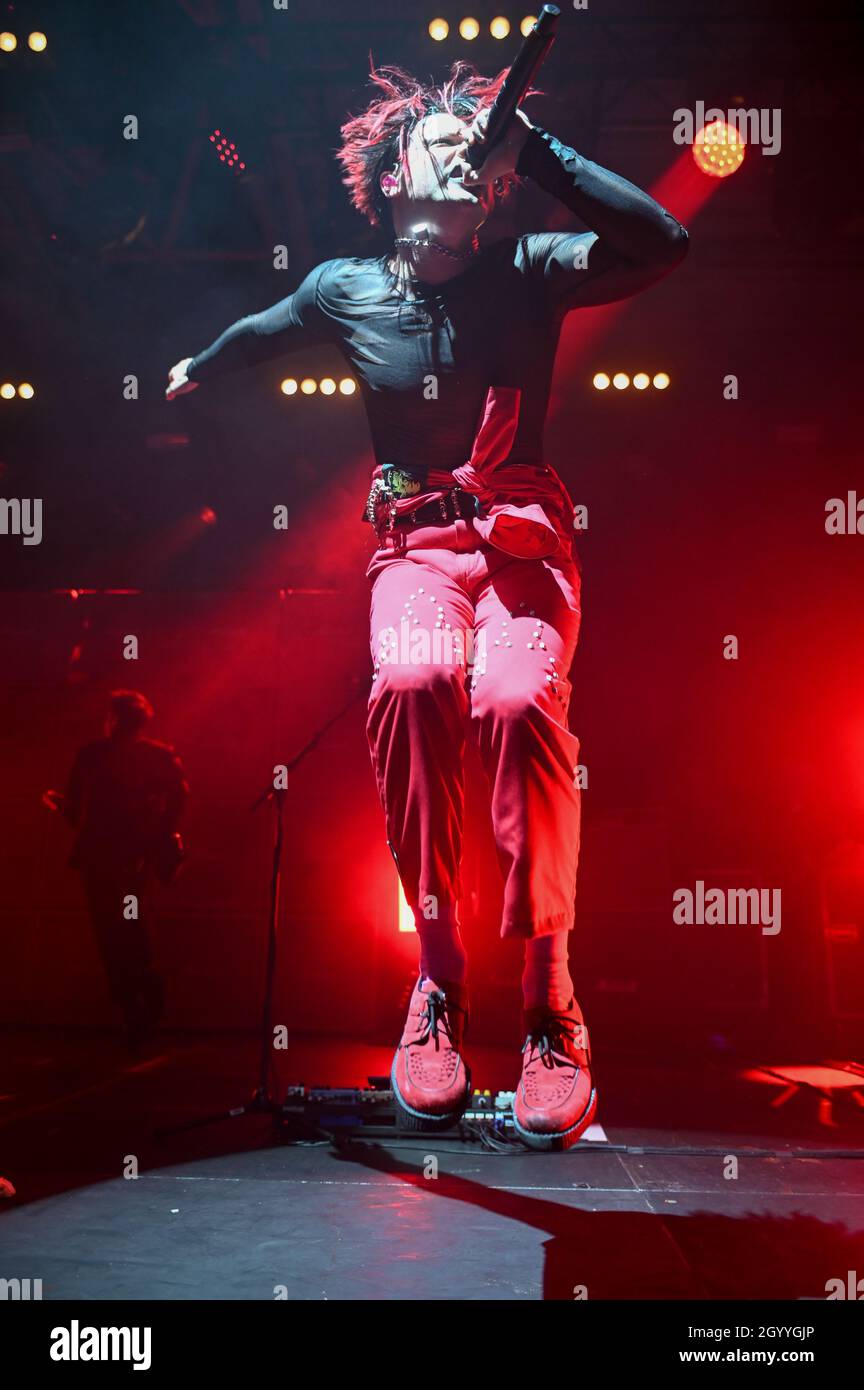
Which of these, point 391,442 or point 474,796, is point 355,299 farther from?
point 474,796

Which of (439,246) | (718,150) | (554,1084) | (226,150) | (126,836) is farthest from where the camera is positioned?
(718,150)

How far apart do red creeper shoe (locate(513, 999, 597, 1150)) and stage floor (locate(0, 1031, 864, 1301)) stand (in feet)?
2.36

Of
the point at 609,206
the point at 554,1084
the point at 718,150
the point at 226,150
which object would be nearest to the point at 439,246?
the point at 609,206

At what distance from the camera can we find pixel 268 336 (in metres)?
2.54

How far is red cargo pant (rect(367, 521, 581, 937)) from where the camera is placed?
6.25 ft

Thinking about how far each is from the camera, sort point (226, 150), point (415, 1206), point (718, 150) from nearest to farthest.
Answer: point (415, 1206), point (226, 150), point (718, 150)

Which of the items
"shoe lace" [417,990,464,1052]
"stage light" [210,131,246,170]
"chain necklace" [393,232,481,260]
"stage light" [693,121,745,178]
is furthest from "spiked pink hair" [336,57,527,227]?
"stage light" [693,121,745,178]

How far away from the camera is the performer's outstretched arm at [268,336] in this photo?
246 cm

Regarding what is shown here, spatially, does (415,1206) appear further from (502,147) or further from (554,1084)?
(502,147)

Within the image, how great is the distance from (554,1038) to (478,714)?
2.38 ft

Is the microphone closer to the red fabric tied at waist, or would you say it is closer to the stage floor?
the red fabric tied at waist

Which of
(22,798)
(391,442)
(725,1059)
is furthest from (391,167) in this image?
(22,798)

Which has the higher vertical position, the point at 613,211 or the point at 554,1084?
the point at 613,211

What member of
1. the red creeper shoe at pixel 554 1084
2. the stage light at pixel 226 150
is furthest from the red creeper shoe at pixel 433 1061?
the stage light at pixel 226 150
